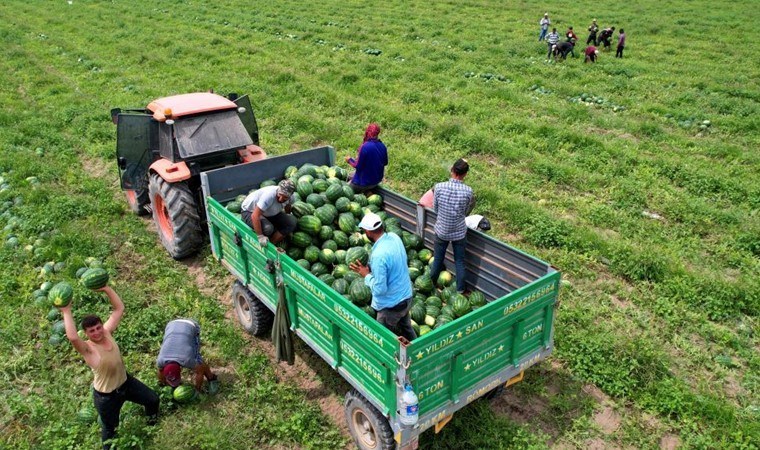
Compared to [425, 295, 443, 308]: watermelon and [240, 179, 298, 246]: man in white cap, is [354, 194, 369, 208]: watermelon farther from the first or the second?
[425, 295, 443, 308]: watermelon

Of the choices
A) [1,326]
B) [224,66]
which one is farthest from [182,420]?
[224,66]

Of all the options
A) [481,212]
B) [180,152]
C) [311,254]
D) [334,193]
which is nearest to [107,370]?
[311,254]

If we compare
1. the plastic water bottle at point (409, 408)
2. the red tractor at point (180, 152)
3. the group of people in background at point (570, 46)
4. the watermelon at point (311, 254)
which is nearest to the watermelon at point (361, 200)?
the watermelon at point (311, 254)

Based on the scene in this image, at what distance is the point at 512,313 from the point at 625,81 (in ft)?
51.7

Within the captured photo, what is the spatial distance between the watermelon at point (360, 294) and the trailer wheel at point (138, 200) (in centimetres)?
566

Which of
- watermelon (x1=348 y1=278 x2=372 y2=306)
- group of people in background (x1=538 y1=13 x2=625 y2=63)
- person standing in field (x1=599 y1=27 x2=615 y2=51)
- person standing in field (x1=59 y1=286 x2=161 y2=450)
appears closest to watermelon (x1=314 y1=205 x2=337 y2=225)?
watermelon (x1=348 y1=278 x2=372 y2=306)

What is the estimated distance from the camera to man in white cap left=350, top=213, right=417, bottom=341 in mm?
5308

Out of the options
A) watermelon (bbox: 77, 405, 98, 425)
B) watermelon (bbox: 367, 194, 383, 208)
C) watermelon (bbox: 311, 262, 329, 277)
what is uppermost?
watermelon (bbox: 367, 194, 383, 208)

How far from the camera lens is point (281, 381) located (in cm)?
658

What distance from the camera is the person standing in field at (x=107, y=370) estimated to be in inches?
201

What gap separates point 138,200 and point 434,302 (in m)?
6.36

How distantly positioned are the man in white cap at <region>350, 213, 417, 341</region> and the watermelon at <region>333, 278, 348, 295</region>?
640 millimetres

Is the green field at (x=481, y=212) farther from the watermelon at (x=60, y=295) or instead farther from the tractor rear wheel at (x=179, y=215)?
the watermelon at (x=60, y=295)

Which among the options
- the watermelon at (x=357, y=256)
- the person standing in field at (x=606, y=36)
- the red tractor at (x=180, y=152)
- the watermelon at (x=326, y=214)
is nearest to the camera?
the watermelon at (x=357, y=256)
